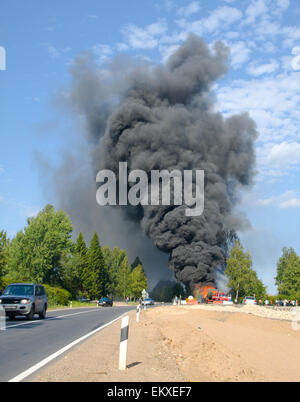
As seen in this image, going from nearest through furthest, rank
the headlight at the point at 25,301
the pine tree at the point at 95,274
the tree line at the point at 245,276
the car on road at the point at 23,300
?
the car on road at the point at 23,300 < the headlight at the point at 25,301 < the tree line at the point at 245,276 < the pine tree at the point at 95,274

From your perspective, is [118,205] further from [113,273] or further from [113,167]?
[113,273]

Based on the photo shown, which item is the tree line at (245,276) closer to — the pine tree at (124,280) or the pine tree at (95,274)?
the pine tree at (95,274)

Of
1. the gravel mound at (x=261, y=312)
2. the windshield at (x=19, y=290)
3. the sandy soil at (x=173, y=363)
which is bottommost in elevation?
the gravel mound at (x=261, y=312)

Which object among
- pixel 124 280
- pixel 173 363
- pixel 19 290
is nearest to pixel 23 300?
pixel 19 290

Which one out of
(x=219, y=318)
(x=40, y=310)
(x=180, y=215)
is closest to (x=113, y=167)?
(x=180, y=215)

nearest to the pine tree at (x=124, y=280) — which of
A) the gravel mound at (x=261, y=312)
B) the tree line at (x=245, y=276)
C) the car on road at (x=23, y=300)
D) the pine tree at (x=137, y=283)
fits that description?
the pine tree at (x=137, y=283)

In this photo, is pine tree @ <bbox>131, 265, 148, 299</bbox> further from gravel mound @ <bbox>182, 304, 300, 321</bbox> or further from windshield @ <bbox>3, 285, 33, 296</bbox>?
windshield @ <bbox>3, 285, 33, 296</bbox>

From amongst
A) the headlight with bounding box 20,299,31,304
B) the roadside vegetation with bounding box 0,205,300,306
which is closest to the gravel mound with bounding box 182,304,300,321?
the roadside vegetation with bounding box 0,205,300,306

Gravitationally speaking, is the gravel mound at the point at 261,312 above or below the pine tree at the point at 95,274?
below

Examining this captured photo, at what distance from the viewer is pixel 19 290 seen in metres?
20.3

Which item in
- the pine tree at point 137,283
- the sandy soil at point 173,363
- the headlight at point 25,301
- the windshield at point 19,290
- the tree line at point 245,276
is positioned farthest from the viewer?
the pine tree at point 137,283

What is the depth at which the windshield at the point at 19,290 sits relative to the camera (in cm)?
2003

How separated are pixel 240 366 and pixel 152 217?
57205 mm

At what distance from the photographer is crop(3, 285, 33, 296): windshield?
2003 centimetres
